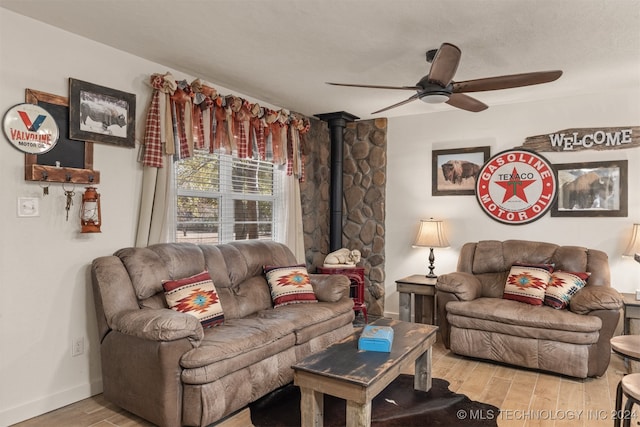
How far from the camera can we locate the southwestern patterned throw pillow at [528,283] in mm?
3549

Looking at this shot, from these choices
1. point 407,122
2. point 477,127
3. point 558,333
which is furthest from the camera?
point 407,122

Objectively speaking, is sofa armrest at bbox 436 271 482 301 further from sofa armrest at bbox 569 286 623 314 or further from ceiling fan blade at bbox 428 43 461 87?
ceiling fan blade at bbox 428 43 461 87

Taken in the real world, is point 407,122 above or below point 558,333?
above

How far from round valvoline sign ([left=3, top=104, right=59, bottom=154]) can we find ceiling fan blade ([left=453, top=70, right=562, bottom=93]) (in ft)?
8.91

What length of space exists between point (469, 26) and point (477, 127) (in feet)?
7.07

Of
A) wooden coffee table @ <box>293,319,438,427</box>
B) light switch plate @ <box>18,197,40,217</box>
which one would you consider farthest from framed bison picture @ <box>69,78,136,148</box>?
wooden coffee table @ <box>293,319,438,427</box>

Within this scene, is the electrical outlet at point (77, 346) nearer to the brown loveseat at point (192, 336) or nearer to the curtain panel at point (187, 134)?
the brown loveseat at point (192, 336)

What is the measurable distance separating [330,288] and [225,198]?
4.51 feet

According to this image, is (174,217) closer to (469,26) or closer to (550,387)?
(469,26)

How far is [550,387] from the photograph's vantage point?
3.06 meters

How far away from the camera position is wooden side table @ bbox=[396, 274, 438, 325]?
4.20 m

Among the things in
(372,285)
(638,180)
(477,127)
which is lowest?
(372,285)

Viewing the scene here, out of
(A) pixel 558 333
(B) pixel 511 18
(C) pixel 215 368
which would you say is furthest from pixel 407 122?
(C) pixel 215 368

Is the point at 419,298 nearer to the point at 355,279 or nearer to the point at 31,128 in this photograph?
the point at 355,279
